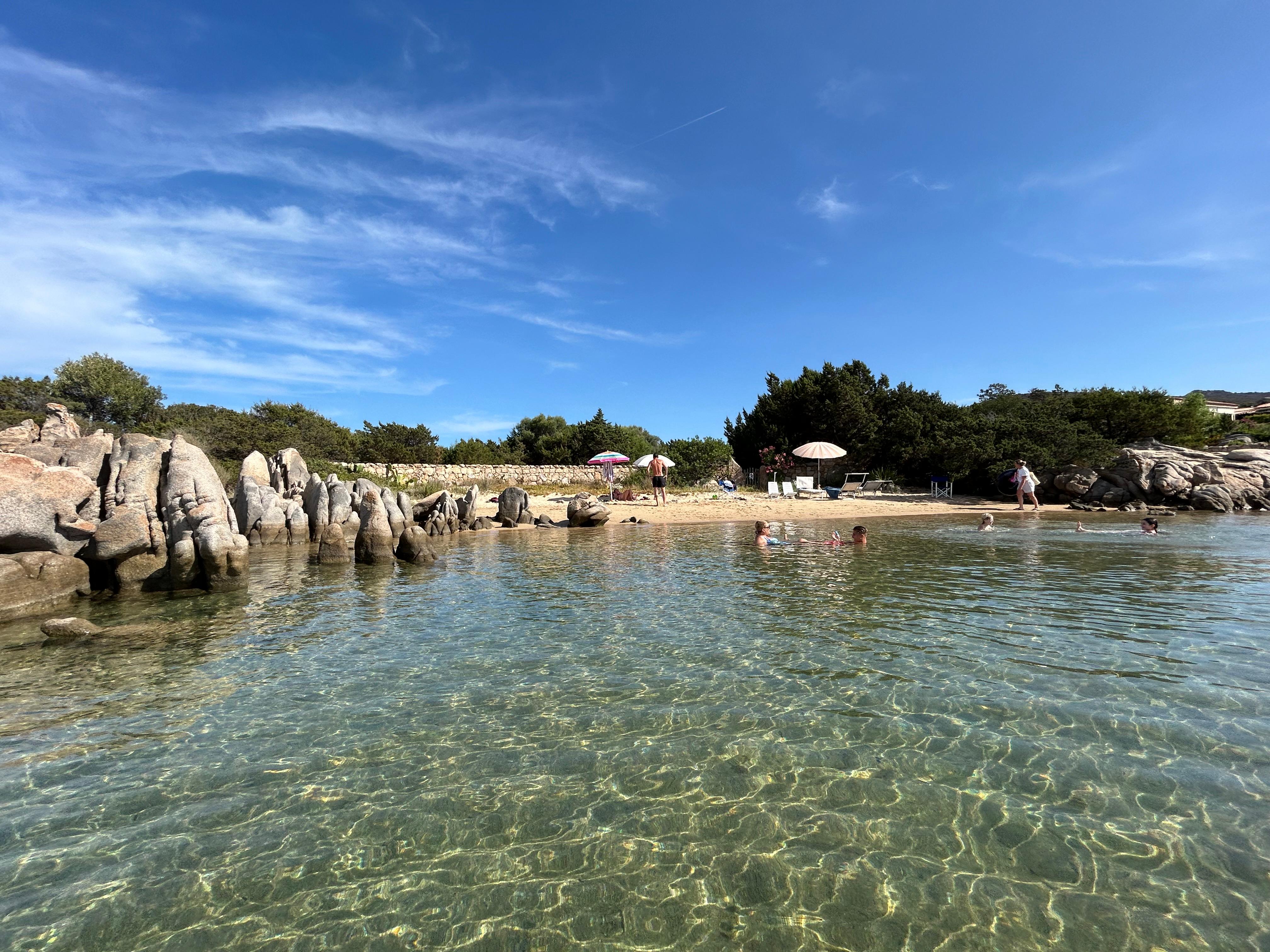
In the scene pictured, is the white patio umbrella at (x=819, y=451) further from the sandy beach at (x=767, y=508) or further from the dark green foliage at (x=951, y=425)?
the dark green foliage at (x=951, y=425)

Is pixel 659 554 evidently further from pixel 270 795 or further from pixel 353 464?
pixel 353 464

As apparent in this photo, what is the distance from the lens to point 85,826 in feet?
13.5

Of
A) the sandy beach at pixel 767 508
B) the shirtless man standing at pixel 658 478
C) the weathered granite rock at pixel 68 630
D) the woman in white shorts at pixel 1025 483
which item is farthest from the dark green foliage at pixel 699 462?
the weathered granite rock at pixel 68 630

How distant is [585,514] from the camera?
24766 millimetres

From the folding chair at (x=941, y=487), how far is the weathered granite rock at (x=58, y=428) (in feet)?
125

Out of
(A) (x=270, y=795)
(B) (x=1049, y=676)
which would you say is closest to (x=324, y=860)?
(A) (x=270, y=795)

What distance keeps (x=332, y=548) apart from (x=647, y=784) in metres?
13.5

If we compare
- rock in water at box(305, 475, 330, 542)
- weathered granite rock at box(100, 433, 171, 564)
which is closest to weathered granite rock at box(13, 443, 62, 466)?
weathered granite rock at box(100, 433, 171, 564)

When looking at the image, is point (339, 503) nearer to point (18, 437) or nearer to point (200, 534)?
point (200, 534)

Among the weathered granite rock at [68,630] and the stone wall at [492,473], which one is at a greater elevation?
the stone wall at [492,473]

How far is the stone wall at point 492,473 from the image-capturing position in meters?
36.9

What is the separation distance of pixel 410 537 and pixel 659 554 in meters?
6.61

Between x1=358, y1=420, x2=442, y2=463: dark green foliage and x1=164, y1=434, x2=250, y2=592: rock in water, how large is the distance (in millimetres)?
26691

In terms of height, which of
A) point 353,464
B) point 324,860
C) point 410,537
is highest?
point 353,464
